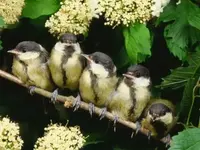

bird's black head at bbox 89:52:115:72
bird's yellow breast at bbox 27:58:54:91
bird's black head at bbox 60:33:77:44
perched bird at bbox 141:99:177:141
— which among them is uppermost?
bird's black head at bbox 60:33:77:44

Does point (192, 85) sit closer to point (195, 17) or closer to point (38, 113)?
point (195, 17)

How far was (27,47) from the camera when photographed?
3281 millimetres

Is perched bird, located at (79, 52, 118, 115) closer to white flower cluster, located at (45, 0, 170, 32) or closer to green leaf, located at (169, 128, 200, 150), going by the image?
white flower cluster, located at (45, 0, 170, 32)

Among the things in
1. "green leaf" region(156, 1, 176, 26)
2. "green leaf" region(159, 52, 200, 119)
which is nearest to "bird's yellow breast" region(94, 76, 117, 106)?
"green leaf" region(159, 52, 200, 119)

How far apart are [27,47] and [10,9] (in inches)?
7.0

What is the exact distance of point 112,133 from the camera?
345cm

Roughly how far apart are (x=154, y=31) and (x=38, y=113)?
→ 2.24ft

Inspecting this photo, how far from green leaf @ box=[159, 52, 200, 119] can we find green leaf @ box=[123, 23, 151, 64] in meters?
0.14

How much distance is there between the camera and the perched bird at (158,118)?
3.16m

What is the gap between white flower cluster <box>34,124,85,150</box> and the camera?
3045 millimetres

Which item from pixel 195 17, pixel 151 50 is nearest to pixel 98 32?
pixel 151 50

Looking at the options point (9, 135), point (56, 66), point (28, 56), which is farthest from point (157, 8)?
point (9, 135)

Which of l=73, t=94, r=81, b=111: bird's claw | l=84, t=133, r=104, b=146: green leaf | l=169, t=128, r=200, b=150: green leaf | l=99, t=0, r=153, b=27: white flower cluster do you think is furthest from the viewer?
l=84, t=133, r=104, b=146: green leaf

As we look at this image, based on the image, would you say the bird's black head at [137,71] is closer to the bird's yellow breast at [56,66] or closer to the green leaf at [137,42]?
the green leaf at [137,42]
